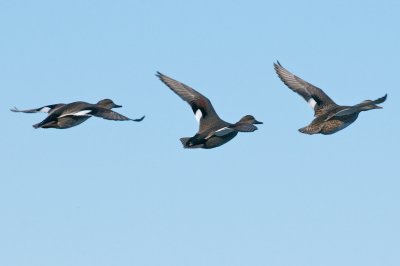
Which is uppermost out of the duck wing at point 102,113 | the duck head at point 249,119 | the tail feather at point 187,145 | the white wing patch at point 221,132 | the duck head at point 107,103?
the duck head at point 107,103

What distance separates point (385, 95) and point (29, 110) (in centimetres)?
893

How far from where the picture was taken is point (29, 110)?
82.8 feet

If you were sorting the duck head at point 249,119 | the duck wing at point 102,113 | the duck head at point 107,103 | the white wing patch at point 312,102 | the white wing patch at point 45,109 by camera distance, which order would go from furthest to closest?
the white wing patch at point 312,102 → the duck head at point 107,103 → the duck head at point 249,119 → the white wing patch at point 45,109 → the duck wing at point 102,113

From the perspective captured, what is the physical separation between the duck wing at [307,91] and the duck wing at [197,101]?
2.63m

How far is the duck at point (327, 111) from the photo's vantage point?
23859mm

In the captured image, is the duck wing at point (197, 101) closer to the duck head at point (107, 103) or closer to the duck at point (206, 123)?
the duck at point (206, 123)

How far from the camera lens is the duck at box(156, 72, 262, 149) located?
23516 millimetres

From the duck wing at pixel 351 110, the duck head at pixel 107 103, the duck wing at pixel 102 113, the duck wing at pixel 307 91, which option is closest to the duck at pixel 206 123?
the duck head at pixel 107 103

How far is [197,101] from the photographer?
25422 millimetres

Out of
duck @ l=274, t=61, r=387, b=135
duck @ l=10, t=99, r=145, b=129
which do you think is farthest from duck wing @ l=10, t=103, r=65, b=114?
duck @ l=274, t=61, r=387, b=135

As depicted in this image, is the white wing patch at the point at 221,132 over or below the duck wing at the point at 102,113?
below

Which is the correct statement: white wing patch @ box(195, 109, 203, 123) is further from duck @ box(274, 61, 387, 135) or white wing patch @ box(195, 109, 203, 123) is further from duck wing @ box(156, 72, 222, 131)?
duck @ box(274, 61, 387, 135)

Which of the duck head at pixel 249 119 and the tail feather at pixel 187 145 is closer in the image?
the tail feather at pixel 187 145

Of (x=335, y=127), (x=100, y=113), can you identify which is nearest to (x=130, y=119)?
(x=100, y=113)
